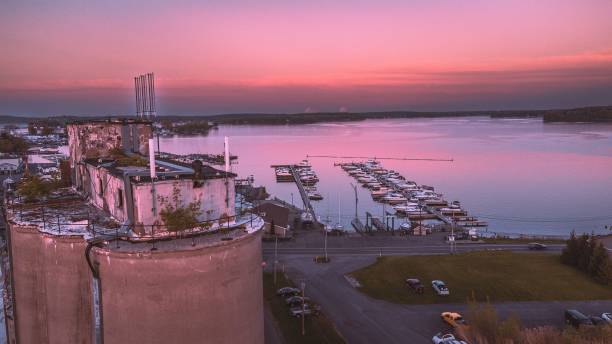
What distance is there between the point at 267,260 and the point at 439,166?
168 ft

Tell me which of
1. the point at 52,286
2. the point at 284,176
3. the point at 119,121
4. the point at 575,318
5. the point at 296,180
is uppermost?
the point at 119,121

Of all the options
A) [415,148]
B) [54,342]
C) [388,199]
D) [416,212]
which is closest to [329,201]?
[388,199]

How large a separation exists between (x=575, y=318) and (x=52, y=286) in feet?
51.1

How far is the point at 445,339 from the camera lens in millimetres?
13734

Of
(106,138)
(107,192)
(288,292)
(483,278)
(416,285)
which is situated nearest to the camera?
(107,192)

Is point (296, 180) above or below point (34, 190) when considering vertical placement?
below

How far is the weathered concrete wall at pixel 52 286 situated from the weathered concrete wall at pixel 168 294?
90 centimetres

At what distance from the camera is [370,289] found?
1830 centimetres

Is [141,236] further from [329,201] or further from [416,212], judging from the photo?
[329,201]

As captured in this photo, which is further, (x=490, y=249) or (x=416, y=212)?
(x=416, y=212)

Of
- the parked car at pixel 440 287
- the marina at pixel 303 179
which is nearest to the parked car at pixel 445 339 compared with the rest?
the parked car at pixel 440 287

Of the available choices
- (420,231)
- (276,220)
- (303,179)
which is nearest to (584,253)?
(420,231)

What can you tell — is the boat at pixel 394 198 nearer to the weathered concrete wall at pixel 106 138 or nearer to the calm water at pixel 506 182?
the calm water at pixel 506 182

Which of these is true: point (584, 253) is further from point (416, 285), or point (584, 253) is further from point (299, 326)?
point (299, 326)
